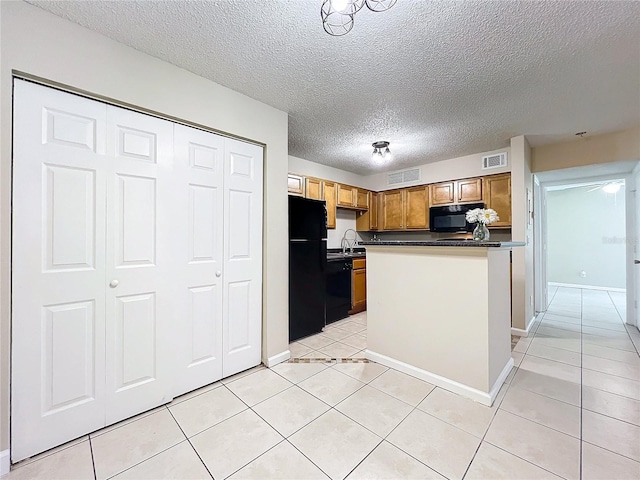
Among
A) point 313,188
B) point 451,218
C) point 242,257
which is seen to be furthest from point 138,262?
point 451,218

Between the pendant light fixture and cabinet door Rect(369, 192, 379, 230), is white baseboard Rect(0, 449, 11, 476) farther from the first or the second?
cabinet door Rect(369, 192, 379, 230)

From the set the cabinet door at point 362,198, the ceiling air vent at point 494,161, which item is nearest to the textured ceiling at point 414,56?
the ceiling air vent at point 494,161

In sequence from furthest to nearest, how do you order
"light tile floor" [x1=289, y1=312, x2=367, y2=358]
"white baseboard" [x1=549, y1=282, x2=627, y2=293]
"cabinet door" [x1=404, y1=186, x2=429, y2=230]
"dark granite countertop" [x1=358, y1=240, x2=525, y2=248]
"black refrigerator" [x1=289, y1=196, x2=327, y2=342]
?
"white baseboard" [x1=549, y1=282, x2=627, y2=293] → "cabinet door" [x1=404, y1=186, x2=429, y2=230] → "black refrigerator" [x1=289, y1=196, x2=327, y2=342] → "light tile floor" [x1=289, y1=312, x2=367, y2=358] → "dark granite countertop" [x1=358, y1=240, x2=525, y2=248]

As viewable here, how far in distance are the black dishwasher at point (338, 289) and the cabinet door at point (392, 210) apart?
4.36ft

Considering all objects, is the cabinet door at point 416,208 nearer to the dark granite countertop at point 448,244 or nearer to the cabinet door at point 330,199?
the cabinet door at point 330,199

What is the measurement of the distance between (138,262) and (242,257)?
0.79m

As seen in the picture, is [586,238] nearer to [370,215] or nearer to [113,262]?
[370,215]

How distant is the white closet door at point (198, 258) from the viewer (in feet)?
6.68

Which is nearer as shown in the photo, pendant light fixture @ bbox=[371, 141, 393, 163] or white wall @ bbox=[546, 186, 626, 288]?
pendant light fixture @ bbox=[371, 141, 393, 163]

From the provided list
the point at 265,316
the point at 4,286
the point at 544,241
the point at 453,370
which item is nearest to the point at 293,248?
the point at 265,316

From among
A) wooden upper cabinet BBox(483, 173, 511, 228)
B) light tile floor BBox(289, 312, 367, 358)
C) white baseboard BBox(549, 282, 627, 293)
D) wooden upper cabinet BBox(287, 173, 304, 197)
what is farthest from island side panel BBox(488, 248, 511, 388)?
white baseboard BBox(549, 282, 627, 293)

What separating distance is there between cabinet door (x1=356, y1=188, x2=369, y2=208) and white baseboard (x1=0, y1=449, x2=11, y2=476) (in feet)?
15.3

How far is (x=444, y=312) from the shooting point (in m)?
2.16

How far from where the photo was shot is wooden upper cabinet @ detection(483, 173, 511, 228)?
12.4 ft
